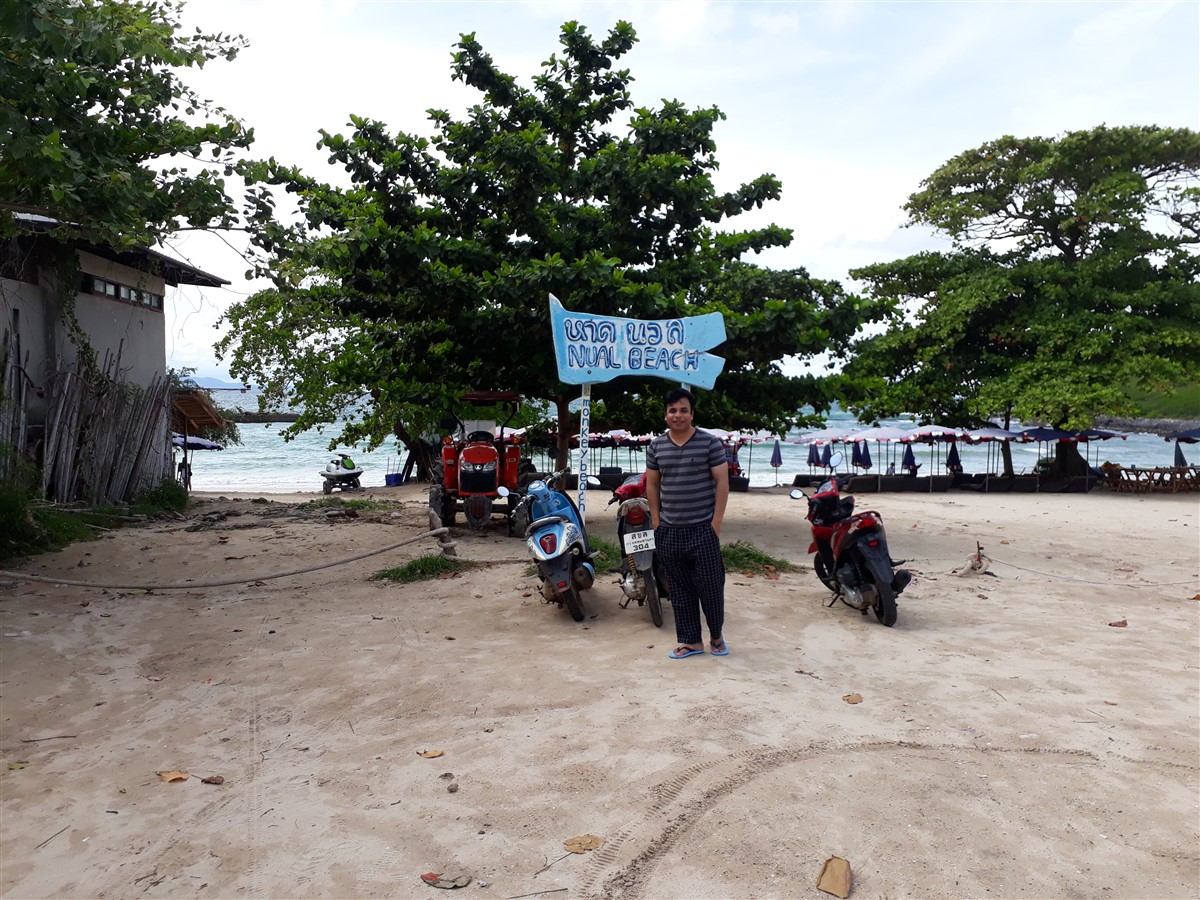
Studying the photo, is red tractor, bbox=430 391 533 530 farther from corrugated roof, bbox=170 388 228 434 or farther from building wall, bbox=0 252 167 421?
corrugated roof, bbox=170 388 228 434

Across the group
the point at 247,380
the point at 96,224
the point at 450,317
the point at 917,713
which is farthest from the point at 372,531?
the point at 247,380

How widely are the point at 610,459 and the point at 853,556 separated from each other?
129ft

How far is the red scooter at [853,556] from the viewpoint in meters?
6.22

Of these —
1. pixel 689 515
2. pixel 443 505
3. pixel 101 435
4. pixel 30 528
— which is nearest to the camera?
pixel 689 515

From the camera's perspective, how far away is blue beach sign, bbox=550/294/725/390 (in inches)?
309

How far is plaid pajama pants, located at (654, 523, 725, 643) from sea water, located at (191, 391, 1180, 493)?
24.1 meters

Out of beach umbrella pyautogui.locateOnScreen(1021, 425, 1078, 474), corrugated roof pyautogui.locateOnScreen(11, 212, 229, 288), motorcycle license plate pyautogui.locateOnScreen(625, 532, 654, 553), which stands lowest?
motorcycle license plate pyautogui.locateOnScreen(625, 532, 654, 553)

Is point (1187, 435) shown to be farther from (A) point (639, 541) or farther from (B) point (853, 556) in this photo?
(A) point (639, 541)

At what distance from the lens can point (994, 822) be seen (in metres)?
3.06

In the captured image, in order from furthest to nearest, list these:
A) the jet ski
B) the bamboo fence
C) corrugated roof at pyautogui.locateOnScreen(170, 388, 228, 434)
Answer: the jet ski, corrugated roof at pyautogui.locateOnScreen(170, 388, 228, 434), the bamboo fence

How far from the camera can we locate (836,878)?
2684 mm

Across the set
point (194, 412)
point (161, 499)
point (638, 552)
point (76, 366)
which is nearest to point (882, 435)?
point (194, 412)

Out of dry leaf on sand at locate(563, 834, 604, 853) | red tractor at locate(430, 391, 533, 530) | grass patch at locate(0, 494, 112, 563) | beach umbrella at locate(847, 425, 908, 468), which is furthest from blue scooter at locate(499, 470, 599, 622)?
beach umbrella at locate(847, 425, 908, 468)

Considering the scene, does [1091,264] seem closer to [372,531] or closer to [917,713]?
[372,531]
